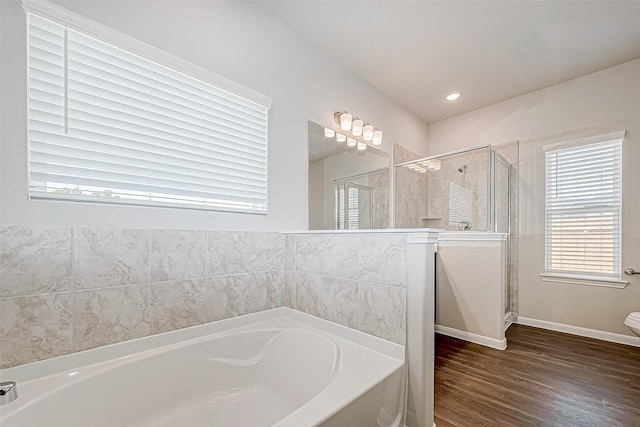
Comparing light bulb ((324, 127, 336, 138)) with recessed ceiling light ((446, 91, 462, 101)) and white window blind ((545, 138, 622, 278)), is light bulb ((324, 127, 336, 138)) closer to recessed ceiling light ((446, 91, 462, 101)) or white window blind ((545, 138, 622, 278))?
recessed ceiling light ((446, 91, 462, 101))

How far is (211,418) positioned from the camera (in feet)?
4.61

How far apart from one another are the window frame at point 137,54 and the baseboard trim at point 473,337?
2.28 meters

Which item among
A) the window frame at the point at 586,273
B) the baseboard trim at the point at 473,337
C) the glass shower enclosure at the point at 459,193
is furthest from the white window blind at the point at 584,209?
the baseboard trim at the point at 473,337

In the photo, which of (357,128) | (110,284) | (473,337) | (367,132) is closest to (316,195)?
(357,128)

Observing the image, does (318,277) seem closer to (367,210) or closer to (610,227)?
(367,210)

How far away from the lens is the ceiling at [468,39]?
1.99 meters

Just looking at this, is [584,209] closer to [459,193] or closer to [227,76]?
[459,193]

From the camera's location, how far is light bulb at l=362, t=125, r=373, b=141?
9.25 ft

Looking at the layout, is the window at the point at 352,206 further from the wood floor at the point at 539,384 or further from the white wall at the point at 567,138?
the white wall at the point at 567,138

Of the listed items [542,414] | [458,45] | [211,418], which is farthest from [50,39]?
[542,414]

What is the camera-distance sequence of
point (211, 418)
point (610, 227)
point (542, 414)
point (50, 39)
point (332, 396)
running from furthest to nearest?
point (610, 227) → point (542, 414) → point (211, 418) → point (50, 39) → point (332, 396)

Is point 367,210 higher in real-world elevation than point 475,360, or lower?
higher

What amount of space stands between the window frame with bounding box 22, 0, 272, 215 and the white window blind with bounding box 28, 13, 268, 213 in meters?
0.01

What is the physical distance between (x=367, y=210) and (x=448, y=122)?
2156 millimetres
